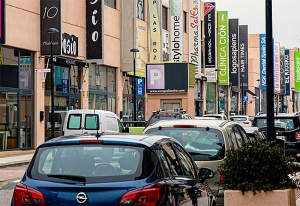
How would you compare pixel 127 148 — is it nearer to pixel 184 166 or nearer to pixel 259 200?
pixel 184 166

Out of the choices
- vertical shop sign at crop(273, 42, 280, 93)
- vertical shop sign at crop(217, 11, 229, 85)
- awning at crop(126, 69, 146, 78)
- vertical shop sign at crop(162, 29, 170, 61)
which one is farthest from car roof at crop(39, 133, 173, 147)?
vertical shop sign at crop(273, 42, 280, 93)

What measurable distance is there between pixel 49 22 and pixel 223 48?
4040cm

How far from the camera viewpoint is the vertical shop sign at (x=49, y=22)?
115 feet

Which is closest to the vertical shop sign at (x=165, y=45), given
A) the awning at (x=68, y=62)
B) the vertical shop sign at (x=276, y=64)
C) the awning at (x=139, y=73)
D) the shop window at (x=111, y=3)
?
the awning at (x=139, y=73)

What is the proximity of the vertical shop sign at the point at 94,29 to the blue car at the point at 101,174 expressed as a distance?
108ft

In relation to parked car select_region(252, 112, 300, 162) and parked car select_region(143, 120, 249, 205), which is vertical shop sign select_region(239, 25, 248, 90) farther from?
parked car select_region(143, 120, 249, 205)

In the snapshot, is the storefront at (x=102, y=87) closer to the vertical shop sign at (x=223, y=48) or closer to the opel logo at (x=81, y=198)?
the vertical shop sign at (x=223, y=48)

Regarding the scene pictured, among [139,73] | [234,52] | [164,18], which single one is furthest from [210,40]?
[139,73]

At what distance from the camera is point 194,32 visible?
63062 mm

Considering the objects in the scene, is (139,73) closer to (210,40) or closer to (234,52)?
(210,40)

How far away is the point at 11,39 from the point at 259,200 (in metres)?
23.7

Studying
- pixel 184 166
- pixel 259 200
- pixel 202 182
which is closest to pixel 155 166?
pixel 184 166

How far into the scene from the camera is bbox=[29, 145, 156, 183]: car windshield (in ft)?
23.9

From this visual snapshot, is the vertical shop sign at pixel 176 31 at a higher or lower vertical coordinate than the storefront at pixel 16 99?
higher
